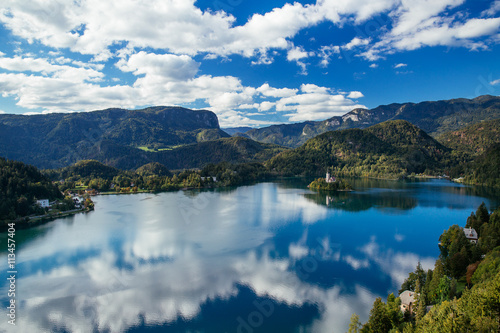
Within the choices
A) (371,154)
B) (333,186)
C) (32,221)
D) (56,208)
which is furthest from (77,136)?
(371,154)

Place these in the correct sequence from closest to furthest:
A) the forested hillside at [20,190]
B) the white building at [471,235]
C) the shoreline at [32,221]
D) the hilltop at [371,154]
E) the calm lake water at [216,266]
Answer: the calm lake water at [216,266] < the white building at [471,235] < the shoreline at [32,221] < the forested hillside at [20,190] < the hilltop at [371,154]

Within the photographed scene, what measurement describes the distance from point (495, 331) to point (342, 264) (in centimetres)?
1264

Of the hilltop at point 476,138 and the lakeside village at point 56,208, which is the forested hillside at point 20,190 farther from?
the hilltop at point 476,138

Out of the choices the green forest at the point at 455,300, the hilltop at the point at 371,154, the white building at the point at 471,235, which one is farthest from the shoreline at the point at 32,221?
the hilltop at the point at 371,154

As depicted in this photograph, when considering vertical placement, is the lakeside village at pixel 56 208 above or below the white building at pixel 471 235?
below

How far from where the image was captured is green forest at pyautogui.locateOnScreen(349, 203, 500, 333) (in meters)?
9.79

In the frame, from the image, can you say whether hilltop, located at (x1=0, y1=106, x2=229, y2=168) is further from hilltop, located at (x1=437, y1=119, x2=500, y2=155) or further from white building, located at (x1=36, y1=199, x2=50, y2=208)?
hilltop, located at (x1=437, y1=119, x2=500, y2=155)

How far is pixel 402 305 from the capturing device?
13562 millimetres

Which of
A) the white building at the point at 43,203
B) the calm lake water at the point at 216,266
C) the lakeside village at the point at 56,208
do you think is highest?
the white building at the point at 43,203

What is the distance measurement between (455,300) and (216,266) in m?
14.3

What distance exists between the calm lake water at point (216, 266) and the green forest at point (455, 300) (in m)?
2.15

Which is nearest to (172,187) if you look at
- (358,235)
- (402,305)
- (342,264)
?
(358,235)

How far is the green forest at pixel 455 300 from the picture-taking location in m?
9.79

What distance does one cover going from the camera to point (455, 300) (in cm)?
1091
